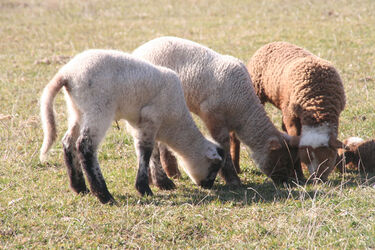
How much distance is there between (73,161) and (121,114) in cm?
85

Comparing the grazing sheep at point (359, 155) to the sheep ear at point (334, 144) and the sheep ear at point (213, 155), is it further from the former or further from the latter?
the sheep ear at point (213, 155)

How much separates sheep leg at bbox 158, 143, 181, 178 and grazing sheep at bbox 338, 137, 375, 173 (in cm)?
243

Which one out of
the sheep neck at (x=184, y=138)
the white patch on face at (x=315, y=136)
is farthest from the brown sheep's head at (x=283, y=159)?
the sheep neck at (x=184, y=138)

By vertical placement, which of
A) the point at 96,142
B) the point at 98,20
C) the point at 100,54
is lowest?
the point at 98,20

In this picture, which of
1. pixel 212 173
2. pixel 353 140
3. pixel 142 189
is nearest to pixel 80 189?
pixel 142 189

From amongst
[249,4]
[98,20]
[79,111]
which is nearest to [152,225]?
[79,111]

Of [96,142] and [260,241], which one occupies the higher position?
[96,142]

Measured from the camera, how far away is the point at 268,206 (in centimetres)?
593

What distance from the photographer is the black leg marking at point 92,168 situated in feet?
19.4

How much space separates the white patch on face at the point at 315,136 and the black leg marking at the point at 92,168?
2698 millimetres

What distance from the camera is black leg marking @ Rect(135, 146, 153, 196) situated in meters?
6.44

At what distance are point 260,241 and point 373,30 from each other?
11996 mm

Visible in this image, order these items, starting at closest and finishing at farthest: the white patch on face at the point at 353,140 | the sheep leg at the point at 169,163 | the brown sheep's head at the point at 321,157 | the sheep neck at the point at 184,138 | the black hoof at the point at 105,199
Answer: the black hoof at the point at 105,199 < the sheep neck at the point at 184,138 < the brown sheep's head at the point at 321,157 < the sheep leg at the point at 169,163 < the white patch on face at the point at 353,140

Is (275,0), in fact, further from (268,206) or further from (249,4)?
(268,206)
